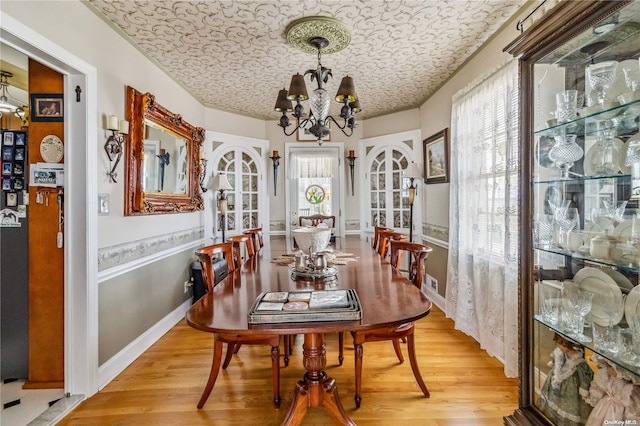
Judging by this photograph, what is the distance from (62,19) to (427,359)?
3.43m

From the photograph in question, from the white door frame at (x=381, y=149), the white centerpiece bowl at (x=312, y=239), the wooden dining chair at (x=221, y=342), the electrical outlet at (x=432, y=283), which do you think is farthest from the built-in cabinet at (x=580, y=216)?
the white door frame at (x=381, y=149)

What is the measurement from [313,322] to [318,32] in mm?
2179

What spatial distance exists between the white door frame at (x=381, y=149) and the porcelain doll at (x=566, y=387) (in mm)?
3080

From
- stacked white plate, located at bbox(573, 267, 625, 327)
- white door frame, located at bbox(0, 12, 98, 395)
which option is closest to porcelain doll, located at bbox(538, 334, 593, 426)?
stacked white plate, located at bbox(573, 267, 625, 327)

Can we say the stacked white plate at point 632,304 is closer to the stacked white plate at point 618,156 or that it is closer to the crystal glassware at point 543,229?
the crystal glassware at point 543,229

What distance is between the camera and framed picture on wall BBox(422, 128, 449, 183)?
3.56 metres

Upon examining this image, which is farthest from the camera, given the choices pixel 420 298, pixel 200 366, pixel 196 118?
pixel 196 118

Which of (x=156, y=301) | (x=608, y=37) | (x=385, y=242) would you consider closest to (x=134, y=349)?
(x=156, y=301)

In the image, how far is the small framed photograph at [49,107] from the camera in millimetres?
2084

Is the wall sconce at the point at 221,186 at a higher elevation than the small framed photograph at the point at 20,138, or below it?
below

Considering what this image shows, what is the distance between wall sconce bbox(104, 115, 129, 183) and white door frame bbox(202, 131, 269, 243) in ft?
6.16

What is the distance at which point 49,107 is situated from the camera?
2.09 m

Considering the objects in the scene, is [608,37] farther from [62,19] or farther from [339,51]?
[62,19]

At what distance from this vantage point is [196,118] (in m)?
4.04
